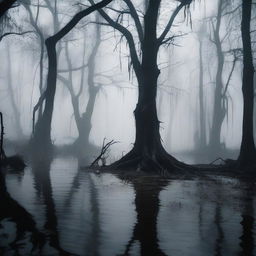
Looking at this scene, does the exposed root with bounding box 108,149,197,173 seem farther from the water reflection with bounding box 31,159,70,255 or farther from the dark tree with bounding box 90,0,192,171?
the water reflection with bounding box 31,159,70,255

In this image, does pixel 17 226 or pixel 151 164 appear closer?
pixel 17 226

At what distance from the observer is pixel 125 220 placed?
5.60m

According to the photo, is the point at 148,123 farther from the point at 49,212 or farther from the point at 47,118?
the point at 49,212

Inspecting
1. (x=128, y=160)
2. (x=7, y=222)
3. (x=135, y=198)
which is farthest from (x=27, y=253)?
(x=128, y=160)

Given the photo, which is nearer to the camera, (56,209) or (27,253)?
(27,253)

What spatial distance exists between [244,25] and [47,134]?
11.8 metres

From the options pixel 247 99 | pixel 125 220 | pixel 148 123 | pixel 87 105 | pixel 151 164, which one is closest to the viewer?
pixel 125 220

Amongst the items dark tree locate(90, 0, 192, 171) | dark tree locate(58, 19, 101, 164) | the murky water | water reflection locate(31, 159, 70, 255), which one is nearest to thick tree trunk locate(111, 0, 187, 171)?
dark tree locate(90, 0, 192, 171)

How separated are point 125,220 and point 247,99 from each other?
10.7 meters

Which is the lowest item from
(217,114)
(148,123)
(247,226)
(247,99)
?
(247,226)

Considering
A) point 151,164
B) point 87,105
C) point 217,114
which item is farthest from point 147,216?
point 217,114

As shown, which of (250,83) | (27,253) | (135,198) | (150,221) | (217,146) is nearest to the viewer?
(27,253)

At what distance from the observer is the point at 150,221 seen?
5574 millimetres

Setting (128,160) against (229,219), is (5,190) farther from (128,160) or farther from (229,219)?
(128,160)
